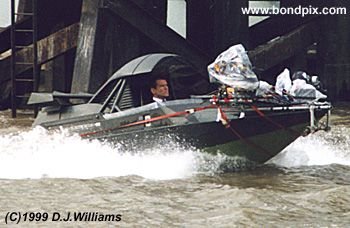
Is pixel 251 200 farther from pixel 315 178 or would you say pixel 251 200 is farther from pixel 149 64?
pixel 149 64

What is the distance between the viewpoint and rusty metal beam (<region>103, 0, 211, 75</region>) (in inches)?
485

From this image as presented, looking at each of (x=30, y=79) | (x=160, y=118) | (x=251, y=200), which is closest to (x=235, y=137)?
(x=160, y=118)

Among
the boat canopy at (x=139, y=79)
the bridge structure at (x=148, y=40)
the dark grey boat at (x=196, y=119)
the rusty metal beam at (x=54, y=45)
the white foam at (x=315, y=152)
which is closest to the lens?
the dark grey boat at (x=196, y=119)

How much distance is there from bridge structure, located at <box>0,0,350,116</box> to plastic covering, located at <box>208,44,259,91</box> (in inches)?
139

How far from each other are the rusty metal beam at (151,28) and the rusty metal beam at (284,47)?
3.84 feet

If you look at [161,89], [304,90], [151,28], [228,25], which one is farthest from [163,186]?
[228,25]

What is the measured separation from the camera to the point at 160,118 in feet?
28.5

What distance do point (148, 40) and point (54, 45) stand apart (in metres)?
1.67

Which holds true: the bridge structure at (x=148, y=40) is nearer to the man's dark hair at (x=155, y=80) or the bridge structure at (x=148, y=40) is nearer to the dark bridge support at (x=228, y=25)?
the dark bridge support at (x=228, y=25)

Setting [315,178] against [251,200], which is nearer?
[251,200]

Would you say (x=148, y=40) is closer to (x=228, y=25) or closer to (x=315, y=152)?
(x=228, y=25)

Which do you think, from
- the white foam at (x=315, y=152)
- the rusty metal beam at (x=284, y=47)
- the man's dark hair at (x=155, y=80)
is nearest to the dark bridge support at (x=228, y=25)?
the rusty metal beam at (x=284, y=47)

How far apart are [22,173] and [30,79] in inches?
262

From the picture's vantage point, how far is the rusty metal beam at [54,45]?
13375 mm
